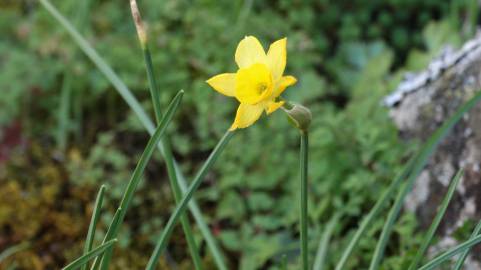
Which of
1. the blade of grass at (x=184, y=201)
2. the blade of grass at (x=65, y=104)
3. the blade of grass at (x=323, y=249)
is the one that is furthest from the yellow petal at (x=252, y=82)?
the blade of grass at (x=65, y=104)

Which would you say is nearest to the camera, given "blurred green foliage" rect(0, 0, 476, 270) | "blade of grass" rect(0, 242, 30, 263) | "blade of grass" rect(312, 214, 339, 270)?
"blade of grass" rect(312, 214, 339, 270)

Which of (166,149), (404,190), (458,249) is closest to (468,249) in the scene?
(458,249)

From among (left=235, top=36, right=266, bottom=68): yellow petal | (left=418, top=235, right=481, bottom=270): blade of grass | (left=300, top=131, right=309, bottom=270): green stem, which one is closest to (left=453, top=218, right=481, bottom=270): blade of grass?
(left=418, top=235, right=481, bottom=270): blade of grass

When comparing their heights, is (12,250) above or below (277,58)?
below

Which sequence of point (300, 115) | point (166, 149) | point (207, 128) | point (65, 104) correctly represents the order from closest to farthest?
1. point (300, 115)
2. point (166, 149)
3. point (207, 128)
4. point (65, 104)

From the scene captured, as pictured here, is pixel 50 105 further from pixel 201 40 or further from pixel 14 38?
pixel 201 40

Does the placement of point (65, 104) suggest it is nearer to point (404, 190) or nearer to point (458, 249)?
point (404, 190)

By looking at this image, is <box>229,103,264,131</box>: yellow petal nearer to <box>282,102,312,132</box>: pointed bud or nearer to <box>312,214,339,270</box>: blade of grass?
<box>282,102,312,132</box>: pointed bud
